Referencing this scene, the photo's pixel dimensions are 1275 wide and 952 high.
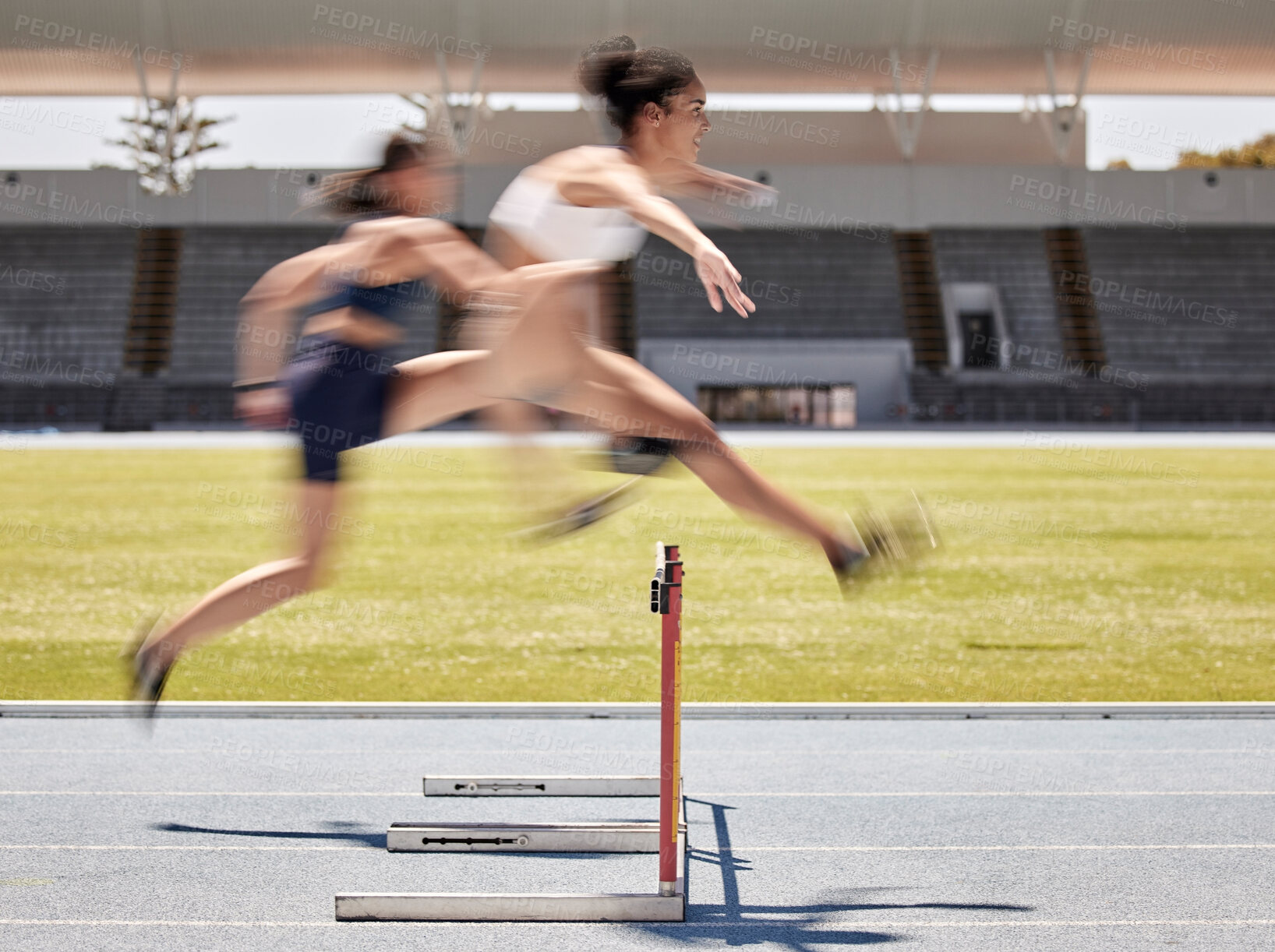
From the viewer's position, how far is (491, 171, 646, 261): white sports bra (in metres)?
3.48

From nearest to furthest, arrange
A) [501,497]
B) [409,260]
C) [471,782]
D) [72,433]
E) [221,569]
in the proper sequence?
[409,260] → [471,782] → [221,569] → [501,497] → [72,433]

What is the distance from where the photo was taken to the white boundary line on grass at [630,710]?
6945 millimetres

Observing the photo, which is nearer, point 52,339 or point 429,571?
point 429,571

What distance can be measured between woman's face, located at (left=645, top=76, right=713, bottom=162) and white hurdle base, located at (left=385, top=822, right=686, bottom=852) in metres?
2.26

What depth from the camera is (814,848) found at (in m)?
4.80

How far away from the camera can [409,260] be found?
372 cm

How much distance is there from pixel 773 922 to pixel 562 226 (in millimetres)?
2232

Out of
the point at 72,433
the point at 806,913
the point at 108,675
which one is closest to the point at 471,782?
the point at 806,913

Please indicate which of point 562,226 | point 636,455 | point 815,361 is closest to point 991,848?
point 636,455

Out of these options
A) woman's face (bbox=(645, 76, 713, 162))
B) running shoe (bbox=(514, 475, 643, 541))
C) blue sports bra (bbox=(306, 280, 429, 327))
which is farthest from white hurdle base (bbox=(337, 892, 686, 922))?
woman's face (bbox=(645, 76, 713, 162))

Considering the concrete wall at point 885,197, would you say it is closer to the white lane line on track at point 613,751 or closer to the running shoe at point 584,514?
the white lane line on track at point 613,751

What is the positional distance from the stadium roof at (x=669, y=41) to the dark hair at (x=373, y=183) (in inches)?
1229

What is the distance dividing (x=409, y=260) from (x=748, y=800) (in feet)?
9.38

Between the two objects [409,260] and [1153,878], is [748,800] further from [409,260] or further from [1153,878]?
[409,260]
